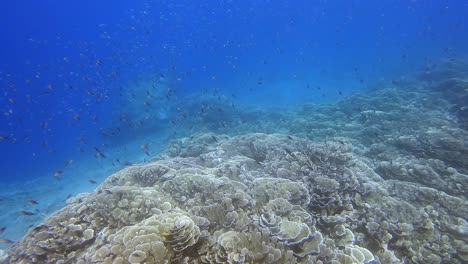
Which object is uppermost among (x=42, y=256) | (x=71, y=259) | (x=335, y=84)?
(x=335, y=84)

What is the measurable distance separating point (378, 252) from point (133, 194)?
475 cm

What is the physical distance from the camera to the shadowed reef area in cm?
399

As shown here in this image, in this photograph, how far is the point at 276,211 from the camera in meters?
5.07

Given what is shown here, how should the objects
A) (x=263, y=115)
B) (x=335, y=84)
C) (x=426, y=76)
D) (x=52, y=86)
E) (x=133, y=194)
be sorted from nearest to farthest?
(x=133, y=194) < (x=52, y=86) < (x=263, y=115) < (x=426, y=76) < (x=335, y=84)

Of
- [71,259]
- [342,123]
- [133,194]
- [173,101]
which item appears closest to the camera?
[71,259]

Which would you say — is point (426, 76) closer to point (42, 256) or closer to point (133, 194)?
point (133, 194)

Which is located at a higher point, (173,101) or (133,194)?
(173,101)

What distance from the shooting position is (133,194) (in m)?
5.37

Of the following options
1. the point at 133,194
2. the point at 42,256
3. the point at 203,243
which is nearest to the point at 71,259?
the point at 42,256

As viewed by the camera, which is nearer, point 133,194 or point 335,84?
point 133,194

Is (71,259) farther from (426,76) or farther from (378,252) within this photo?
(426,76)

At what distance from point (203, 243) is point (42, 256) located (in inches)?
101

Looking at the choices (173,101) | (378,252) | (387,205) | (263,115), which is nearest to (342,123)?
(263,115)

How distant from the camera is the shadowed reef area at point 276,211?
3990 millimetres
